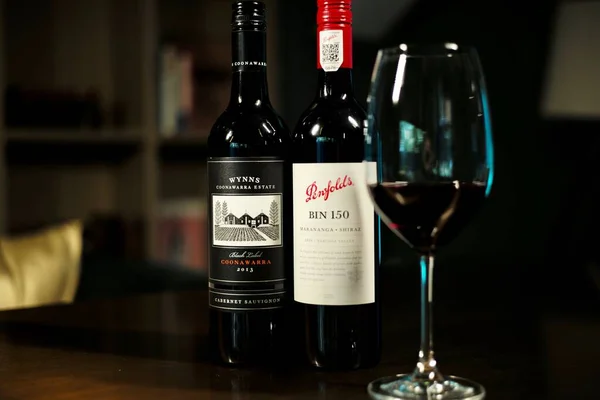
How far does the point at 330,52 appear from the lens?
0.82 m

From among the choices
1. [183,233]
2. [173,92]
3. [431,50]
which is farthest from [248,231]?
[183,233]

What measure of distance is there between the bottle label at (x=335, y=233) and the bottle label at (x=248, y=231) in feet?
0.09

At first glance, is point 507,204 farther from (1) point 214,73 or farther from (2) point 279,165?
(2) point 279,165

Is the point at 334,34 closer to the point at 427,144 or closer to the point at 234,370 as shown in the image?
the point at 427,144

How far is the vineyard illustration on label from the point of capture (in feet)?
2.61

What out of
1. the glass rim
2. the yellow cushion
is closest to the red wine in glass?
the glass rim

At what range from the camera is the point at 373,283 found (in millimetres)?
794

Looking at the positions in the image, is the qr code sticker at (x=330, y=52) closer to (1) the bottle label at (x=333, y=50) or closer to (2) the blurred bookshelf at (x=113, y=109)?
(1) the bottle label at (x=333, y=50)

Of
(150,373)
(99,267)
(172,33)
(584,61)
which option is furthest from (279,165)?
(172,33)

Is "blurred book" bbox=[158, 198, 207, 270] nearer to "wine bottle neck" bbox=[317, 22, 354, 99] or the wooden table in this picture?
the wooden table

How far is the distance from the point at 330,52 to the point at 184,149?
8.14ft

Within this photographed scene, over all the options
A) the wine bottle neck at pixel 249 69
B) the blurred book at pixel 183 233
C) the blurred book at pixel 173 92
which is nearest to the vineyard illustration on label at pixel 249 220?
the wine bottle neck at pixel 249 69

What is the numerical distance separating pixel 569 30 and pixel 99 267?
1.74 m

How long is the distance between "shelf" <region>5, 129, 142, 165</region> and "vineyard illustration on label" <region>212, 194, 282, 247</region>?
2102mm
